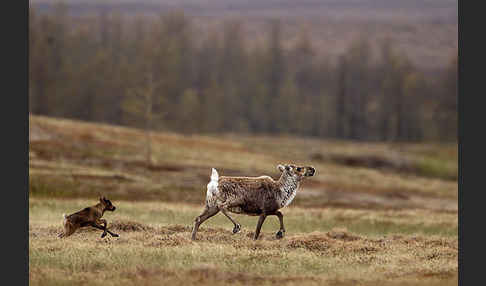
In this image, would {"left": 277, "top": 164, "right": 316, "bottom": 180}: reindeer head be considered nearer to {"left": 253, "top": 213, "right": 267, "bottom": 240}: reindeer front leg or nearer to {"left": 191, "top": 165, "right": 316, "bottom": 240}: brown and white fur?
{"left": 191, "top": 165, "right": 316, "bottom": 240}: brown and white fur

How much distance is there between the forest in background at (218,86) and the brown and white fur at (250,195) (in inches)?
3012

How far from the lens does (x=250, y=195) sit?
20828mm

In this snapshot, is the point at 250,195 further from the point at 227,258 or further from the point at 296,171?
the point at 227,258

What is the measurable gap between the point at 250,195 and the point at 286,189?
4.19 ft

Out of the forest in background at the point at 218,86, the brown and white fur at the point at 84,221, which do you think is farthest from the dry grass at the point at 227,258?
the forest in background at the point at 218,86

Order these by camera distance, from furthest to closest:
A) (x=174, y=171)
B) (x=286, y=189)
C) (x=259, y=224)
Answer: (x=174, y=171) < (x=286, y=189) < (x=259, y=224)

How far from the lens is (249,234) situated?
22.4 metres

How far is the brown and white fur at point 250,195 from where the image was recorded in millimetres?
20406

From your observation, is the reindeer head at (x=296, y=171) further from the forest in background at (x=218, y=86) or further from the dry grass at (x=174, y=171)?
the forest in background at (x=218, y=86)

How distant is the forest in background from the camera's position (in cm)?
11306

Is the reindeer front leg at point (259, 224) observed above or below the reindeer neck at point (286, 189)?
below

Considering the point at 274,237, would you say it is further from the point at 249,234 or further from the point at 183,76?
the point at 183,76

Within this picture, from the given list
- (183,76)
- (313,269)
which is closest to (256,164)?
(313,269)

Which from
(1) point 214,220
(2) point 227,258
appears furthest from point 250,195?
(1) point 214,220
